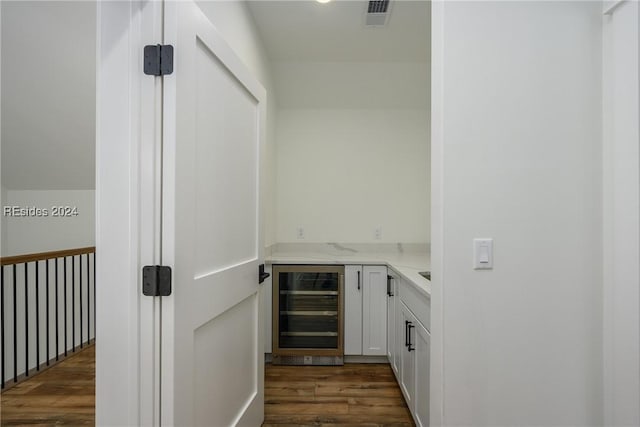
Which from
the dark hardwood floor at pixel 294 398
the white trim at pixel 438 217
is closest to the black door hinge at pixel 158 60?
the white trim at pixel 438 217

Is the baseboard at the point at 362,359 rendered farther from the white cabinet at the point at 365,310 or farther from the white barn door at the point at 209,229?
the white barn door at the point at 209,229

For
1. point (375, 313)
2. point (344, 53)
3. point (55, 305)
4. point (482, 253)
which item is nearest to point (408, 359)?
point (375, 313)

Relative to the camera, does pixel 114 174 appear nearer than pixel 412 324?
Yes

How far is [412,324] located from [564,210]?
1070 mm

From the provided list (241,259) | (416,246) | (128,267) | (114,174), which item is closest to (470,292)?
(241,259)

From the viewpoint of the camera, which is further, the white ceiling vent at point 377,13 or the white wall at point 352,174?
the white wall at point 352,174

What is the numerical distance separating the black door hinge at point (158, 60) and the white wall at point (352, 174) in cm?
245

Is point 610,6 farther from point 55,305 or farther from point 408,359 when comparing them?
point 55,305

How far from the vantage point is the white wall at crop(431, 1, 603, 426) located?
1210 mm

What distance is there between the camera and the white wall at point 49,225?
11.6ft

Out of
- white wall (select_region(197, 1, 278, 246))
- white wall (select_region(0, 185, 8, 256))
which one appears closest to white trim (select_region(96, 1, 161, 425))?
white wall (select_region(197, 1, 278, 246))

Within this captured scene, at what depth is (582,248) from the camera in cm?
122

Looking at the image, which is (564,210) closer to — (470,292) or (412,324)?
(470,292)

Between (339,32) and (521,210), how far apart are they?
2.30 m
